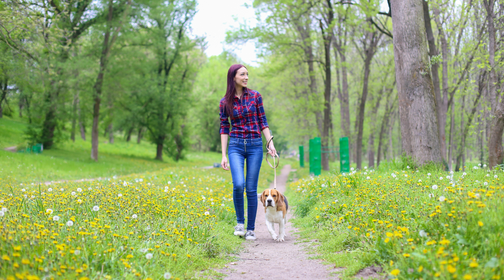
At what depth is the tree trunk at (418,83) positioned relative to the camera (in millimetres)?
7809

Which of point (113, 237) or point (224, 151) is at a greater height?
point (224, 151)

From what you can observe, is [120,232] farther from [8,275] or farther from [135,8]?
[135,8]

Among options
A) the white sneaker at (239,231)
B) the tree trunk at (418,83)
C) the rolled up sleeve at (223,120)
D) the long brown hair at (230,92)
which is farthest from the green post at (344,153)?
the long brown hair at (230,92)

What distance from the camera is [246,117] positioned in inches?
208

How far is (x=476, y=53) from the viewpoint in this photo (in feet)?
53.1

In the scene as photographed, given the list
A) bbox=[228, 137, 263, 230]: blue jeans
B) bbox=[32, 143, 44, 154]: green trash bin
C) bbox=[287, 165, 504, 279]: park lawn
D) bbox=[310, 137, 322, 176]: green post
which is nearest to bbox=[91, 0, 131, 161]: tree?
bbox=[32, 143, 44, 154]: green trash bin

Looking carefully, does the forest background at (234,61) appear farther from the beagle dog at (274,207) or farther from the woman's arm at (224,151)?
the woman's arm at (224,151)

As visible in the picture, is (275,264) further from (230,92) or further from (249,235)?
(230,92)

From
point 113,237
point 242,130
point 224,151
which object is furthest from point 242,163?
point 113,237

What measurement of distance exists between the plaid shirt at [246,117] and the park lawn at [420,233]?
5.90ft

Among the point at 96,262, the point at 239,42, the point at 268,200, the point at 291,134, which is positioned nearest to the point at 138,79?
the point at 239,42

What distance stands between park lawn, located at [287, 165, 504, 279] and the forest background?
12.6 ft

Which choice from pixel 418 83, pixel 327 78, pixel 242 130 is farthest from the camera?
pixel 327 78

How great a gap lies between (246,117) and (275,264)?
7.07ft
